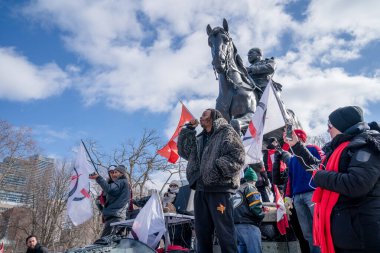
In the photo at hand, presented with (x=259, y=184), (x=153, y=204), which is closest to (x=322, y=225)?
(x=153, y=204)

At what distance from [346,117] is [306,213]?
1995 mm

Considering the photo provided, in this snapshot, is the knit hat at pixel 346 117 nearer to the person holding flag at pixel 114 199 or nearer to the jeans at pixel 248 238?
the jeans at pixel 248 238

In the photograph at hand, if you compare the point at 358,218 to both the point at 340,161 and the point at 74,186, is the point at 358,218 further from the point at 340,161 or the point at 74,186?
the point at 74,186

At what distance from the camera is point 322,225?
2.54 metres

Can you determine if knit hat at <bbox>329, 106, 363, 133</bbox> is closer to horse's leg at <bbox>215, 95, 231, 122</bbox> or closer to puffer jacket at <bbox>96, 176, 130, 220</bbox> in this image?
puffer jacket at <bbox>96, 176, 130, 220</bbox>

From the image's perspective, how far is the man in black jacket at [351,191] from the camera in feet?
7.48

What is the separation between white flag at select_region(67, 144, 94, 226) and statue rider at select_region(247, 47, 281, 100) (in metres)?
5.48

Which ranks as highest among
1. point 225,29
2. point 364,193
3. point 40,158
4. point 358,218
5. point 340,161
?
point 40,158

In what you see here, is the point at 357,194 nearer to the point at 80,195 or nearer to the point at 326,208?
the point at 326,208

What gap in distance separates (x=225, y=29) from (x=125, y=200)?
6218mm

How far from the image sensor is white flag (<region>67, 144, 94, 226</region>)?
631 cm

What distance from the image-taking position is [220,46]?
29.2 feet

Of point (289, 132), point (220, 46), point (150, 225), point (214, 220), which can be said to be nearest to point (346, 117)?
point (289, 132)

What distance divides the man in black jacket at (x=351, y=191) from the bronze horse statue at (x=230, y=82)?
5409mm
